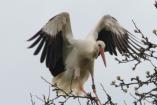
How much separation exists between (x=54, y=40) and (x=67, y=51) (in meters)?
0.28

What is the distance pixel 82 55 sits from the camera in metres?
7.86

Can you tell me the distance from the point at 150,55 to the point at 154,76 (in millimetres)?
283

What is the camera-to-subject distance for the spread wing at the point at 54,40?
306 inches

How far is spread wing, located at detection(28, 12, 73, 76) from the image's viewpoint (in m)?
7.76

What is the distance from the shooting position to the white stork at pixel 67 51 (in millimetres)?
7773

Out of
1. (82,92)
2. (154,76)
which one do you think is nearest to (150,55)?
(154,76)

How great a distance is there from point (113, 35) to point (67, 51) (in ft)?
2.91

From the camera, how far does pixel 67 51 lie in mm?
8125

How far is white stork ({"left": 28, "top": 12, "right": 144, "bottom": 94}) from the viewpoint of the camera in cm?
777

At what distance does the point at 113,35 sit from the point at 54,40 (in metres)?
1.09

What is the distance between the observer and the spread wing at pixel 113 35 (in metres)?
8.39

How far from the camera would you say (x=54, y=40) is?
798cm

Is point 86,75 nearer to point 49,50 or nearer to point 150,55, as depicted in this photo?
point 49,50

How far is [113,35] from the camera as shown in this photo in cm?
862
